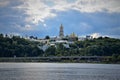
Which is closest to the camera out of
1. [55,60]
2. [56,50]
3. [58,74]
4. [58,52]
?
[58,74]

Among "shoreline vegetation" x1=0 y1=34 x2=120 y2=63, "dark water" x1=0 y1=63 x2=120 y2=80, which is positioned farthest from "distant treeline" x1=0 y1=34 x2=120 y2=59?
"dark water" x1=0 y1=63 x2=120 y2=80

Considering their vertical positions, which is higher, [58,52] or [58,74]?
[58,52]

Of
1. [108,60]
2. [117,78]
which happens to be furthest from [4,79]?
[108,60]

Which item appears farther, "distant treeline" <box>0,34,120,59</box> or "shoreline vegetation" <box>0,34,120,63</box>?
"distant treeline" <box>0,34,120,59</box>

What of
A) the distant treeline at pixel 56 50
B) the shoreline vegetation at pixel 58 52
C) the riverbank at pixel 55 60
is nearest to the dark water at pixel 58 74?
the riverbank at pixel 55 60

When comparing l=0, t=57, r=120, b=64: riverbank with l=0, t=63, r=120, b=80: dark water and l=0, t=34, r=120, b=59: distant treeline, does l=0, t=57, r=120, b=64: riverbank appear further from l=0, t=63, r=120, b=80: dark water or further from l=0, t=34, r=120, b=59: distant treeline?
l=0, t=63, r=120, b=80: dark water

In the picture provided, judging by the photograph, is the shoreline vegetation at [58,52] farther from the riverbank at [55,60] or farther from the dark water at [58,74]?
the dark water at [58,74]

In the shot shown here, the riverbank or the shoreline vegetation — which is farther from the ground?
the shoreline vegetation

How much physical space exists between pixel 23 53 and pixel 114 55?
32.7 m

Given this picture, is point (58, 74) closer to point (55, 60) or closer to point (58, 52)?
point (55, 60)

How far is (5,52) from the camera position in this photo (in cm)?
17712

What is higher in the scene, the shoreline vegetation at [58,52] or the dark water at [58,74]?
the shoreline vegetation at [58,52]

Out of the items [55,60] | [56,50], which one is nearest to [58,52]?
[56,50]

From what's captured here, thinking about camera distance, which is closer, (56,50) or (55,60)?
(55,60)
